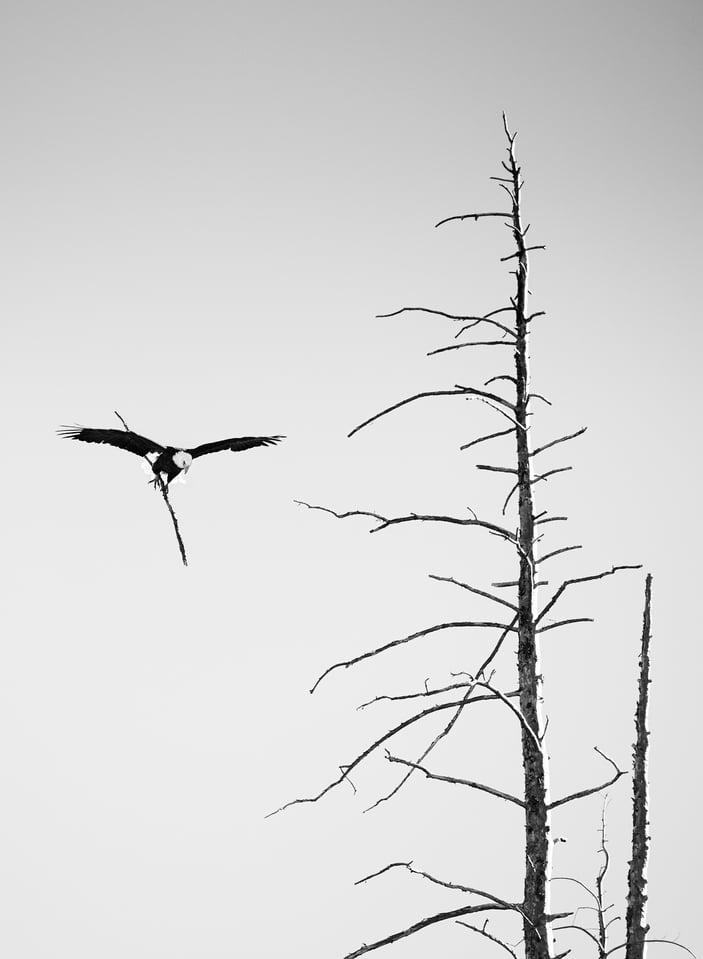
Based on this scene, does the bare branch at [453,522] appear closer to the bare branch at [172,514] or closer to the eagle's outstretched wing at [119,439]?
the bare branch at [172,514]

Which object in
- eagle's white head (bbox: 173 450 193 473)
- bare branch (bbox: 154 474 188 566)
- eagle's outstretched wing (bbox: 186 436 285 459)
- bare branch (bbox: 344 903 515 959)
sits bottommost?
bare branch (bbox: 344 903 515 959)

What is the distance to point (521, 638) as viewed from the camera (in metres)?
6.54

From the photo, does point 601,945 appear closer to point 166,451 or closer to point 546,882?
point 546,882

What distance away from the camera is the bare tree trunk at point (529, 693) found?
6.25 m

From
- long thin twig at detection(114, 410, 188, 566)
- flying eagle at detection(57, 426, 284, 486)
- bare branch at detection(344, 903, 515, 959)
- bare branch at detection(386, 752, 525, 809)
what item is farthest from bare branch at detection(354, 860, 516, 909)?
flying eagle at detection(57, 426, 284, 486)

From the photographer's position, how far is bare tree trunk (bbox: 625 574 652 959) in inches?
251

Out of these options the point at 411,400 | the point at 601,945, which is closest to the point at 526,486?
the point at 411,400

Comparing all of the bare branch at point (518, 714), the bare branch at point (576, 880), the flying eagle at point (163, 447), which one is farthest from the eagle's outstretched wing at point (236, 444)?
the bare branch at point (518, 714)

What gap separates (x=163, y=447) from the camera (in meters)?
14.5

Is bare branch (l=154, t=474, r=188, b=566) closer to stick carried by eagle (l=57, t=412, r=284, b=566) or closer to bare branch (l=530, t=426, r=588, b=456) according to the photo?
stick carried by eagle (l=57, t=412, r=284, b=566)

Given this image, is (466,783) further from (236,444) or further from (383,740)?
(236,444)

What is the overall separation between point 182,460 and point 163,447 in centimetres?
67

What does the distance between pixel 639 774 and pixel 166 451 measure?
871 cm

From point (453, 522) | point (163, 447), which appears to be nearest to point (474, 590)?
point (453, 522)
